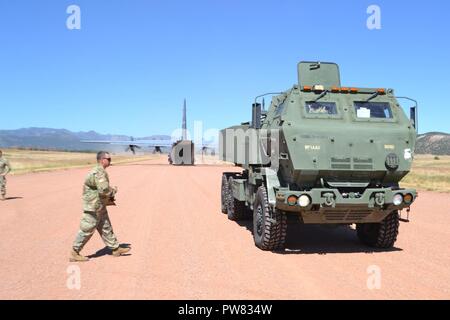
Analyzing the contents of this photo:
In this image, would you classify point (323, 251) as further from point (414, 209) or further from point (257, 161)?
point (414, 209)

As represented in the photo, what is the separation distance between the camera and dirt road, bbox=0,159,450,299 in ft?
18.6

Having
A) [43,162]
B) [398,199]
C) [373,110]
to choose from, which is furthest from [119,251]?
[43,162]

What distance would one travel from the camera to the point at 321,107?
8.17 m

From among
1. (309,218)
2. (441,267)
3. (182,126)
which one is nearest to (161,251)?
(309,218)

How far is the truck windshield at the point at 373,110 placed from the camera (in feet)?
26.9

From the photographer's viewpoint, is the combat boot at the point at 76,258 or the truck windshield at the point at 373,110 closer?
the combat boot at the point at 76,258

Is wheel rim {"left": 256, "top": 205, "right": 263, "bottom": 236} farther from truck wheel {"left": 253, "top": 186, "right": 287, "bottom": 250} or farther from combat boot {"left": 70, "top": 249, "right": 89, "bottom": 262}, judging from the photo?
combat boot {"left": 70, "top": 249, "right": 89, "bottom": 262}

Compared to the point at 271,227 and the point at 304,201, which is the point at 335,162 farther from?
the point at 271,227

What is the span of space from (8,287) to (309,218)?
4.49m

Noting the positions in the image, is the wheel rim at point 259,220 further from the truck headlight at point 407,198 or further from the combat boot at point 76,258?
the combat boot at point 76,258

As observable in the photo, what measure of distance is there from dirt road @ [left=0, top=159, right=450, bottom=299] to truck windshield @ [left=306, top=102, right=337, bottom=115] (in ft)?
7.92

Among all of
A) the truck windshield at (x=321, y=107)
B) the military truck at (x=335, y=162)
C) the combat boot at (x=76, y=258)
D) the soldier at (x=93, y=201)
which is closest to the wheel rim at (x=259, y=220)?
the military truck at (x=335, y=162)

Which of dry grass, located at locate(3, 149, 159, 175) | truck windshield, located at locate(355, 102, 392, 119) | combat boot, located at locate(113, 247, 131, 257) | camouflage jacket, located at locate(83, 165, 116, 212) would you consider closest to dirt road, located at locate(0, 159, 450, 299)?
combat boot, located at locate(113, 247, 131, 257)

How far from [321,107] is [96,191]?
400cm
